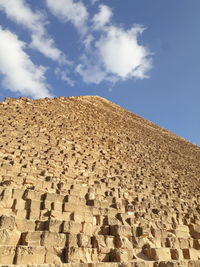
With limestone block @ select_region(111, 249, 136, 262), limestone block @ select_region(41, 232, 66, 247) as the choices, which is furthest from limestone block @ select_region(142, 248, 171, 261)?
limestone block @ select_region(41, 232, 66, 247)

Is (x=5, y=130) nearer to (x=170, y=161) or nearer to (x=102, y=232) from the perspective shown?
(x=102, y=232)

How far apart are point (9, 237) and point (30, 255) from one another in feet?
1.65

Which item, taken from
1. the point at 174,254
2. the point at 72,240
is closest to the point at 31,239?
the point at 72,240

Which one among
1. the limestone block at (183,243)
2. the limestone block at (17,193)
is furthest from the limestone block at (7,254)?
the limestone block at (183,243)

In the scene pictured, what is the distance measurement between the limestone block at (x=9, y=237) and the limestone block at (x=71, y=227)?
33.7 inches

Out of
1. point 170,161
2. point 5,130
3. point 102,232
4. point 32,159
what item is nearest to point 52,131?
point 5,130

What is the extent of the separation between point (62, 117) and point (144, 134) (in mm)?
6411

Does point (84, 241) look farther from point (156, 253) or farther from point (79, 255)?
point (156, 253)

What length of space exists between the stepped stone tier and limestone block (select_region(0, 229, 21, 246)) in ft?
0.05

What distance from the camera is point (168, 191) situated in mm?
10281

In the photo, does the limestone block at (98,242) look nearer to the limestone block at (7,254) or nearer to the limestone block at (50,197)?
the limestone block at (50,197)

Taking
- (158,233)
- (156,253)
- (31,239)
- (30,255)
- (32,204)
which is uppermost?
(32,204)

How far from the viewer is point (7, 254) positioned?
3822 mm

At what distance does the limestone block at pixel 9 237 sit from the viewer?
4.11 meters
